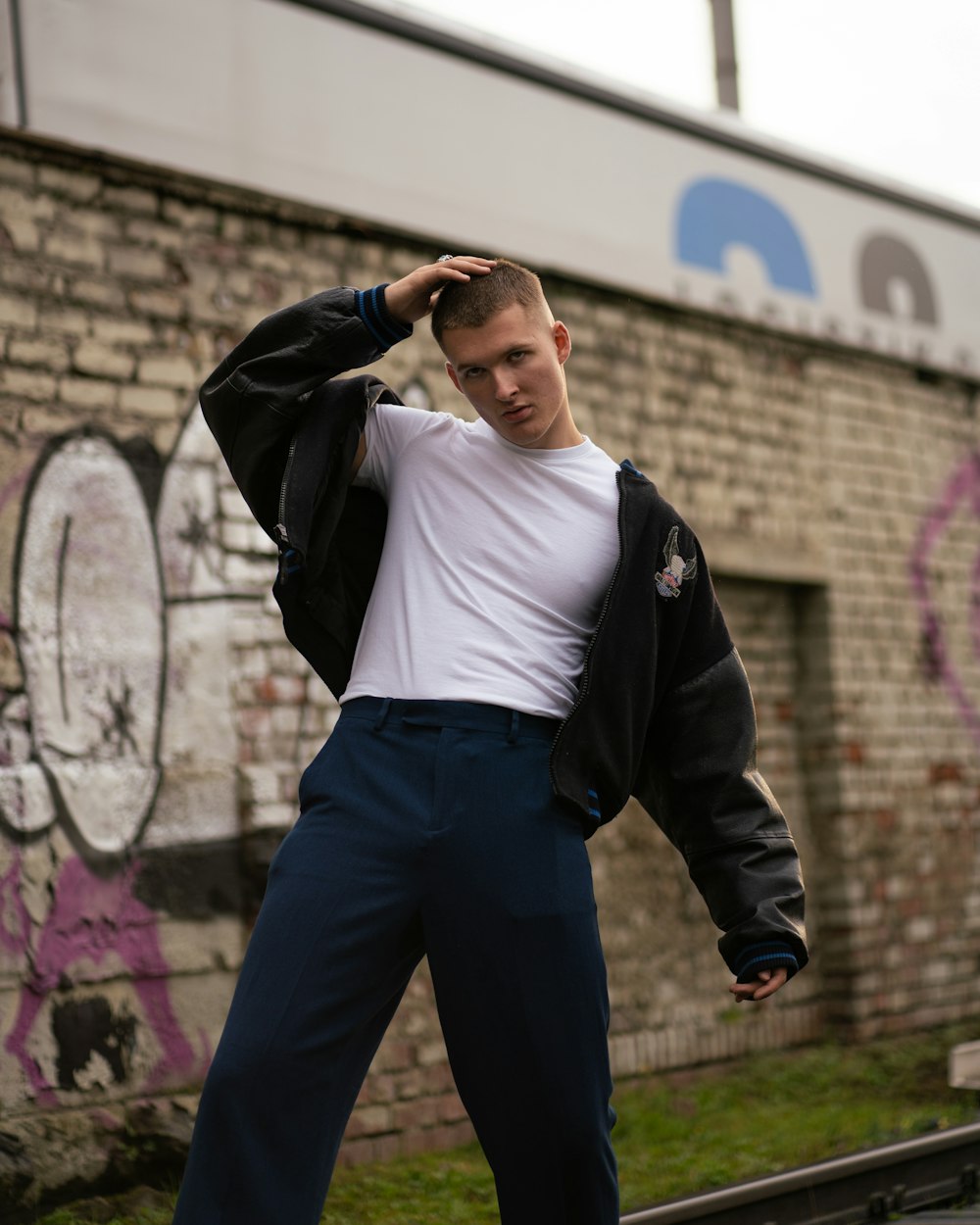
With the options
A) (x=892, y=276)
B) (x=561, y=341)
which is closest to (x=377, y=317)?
(x=561, y=341)

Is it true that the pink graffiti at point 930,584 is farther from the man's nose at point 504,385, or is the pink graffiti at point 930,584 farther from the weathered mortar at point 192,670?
the man's nose at point 504,385

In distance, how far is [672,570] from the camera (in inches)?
104

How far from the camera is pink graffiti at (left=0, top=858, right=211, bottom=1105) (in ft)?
16.0

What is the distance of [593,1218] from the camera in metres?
2.43

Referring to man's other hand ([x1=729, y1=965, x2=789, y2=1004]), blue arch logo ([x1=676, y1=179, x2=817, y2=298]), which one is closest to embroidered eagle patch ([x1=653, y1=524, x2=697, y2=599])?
man's other hand ([x1=729, y1=965, x2=789, y2=1004])

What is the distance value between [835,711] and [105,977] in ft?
15.0

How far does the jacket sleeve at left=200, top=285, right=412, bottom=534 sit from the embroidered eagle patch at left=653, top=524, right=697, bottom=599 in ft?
1.97

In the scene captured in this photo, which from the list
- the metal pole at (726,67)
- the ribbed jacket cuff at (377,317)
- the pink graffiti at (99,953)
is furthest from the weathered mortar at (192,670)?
the ribbed jacket cuff at (377,317)

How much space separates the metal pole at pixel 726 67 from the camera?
10.1 meters

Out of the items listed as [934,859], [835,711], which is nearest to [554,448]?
[835,711]

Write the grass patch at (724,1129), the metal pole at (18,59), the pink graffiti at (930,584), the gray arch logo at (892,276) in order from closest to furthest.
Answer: the grass patch at (724,1129), the metal pole at (18,59), the gray arch logo at (892,276), the pink graffiti at (930,584)

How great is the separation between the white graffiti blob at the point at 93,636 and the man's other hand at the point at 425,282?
9.71 feet

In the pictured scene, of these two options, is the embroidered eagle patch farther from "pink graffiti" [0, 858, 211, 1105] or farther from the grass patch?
"pink graffiti" [0, 858, 211, 1105]

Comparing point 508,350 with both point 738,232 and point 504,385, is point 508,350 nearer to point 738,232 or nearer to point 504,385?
point 504,385
